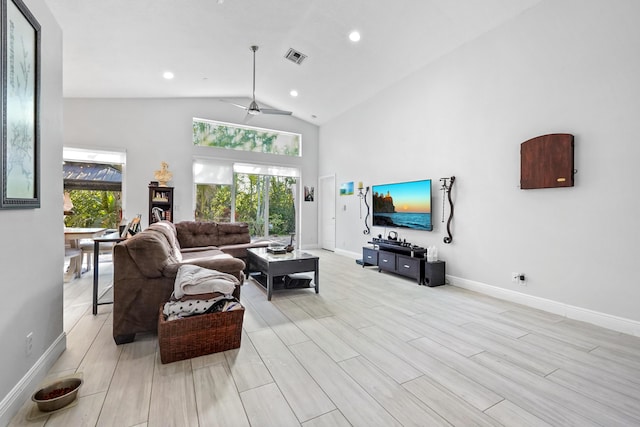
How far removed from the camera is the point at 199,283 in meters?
2.32

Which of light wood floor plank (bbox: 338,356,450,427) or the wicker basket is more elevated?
the wicker basket

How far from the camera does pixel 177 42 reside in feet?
13.8

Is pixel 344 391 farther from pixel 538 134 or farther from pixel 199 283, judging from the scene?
pixel 538 134

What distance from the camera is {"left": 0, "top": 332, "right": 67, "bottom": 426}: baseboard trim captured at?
151 centimetres

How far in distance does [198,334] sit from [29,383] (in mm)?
942

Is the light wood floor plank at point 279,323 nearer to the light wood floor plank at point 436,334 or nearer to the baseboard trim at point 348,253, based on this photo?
the light wood floor plank at point 436,334

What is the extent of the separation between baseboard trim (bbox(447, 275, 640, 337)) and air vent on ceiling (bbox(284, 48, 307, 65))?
14.9ft

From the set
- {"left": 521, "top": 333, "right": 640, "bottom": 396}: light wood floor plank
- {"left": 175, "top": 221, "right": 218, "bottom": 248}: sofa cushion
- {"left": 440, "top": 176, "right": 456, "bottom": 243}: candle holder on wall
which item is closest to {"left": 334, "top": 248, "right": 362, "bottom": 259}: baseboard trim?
{"left": 440, "top": 176, "right": 456, "bottom": 243}: candle holder on wall

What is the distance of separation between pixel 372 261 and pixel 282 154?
13.0 ft

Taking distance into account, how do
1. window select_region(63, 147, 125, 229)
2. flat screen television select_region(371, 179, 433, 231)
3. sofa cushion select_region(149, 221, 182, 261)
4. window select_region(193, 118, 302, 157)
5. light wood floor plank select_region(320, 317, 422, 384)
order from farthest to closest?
window select_region(193, 118, 302, 157), window select_region(63, 147, 125, 229), flat screen television select_region(371, 179, 433, 231), sofa cushion select_region(149, 221, 182, 261), light wood floor plank select_region(320, 317, 422, 384)

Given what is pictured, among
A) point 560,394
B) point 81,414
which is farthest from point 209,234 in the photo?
point 560,394

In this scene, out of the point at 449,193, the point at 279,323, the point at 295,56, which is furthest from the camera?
the point at 295,56

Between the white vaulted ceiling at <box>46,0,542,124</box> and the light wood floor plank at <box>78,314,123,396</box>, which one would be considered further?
the white vaulted ceiling at <box>46,0,542,124</box>

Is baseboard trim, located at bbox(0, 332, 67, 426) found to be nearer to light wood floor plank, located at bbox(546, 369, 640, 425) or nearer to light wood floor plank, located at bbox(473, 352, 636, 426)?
light wood floor plank, located at bbox(473, 352, 636, 426)
